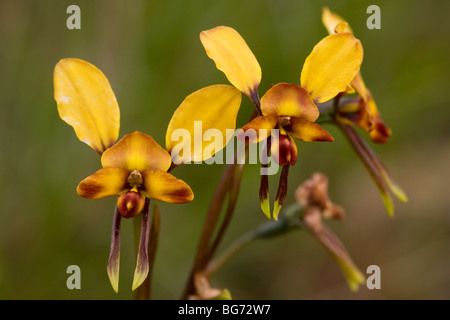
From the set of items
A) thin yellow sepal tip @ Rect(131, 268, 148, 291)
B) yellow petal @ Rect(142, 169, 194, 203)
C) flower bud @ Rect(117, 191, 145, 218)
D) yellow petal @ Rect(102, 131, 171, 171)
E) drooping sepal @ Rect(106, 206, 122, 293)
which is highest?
yellow petal @ Rect(102, 131, 171, 171)

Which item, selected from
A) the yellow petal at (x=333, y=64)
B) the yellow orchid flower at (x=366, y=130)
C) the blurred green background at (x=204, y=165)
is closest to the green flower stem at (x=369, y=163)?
the yellow orchid flower at (x=366, y=130)

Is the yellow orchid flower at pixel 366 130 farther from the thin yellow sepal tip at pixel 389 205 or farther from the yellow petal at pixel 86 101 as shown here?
the yellow petal at pixel 86 101

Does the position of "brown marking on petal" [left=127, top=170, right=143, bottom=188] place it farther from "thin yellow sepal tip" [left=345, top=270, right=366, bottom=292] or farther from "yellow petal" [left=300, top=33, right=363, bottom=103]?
"thin yellow sepal tip" [left=345, top=270, right=366, bottom=292]

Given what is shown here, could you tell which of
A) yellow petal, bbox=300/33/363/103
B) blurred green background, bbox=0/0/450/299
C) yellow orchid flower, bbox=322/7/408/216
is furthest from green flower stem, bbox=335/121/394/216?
blurred green background, bbox=0/0/450/299

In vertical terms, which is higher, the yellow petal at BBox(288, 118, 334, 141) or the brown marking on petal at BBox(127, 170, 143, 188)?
the yellow petal at BBox(288, 118, 334, 141)

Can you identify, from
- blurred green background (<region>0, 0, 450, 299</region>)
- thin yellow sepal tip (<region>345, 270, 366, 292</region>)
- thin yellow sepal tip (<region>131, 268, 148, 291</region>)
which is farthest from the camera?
blurred green background (<region>0, 0, 450, 299</region>)

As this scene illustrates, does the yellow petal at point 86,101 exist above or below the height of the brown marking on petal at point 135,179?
above

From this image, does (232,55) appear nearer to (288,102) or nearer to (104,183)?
(288,102)

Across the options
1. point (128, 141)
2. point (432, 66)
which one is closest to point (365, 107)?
point (128, 141)
